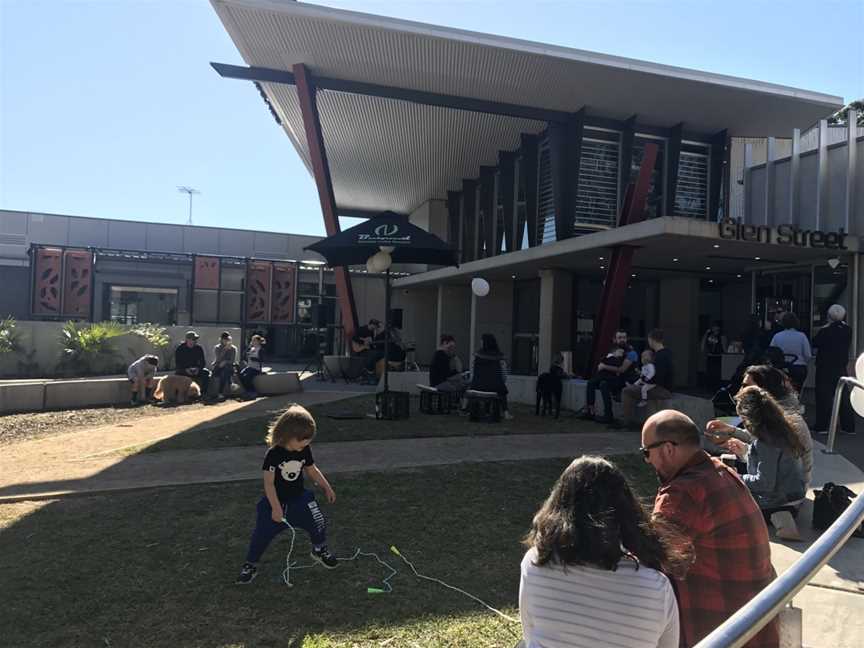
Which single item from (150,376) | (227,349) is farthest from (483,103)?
(150,376)

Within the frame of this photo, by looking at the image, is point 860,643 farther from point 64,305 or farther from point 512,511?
point 64,305

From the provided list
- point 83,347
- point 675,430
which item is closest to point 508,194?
point 83,347

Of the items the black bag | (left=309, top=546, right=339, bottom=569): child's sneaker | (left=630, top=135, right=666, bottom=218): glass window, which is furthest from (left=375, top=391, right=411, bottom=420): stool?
(left=630, top=135, right=666, bottom=218): glass window

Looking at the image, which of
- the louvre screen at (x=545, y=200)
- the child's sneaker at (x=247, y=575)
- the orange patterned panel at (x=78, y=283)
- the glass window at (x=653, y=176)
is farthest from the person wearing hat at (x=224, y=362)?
the orange patterned panel at (x=78, y=283)

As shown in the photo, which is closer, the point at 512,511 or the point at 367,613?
the point at 367,613

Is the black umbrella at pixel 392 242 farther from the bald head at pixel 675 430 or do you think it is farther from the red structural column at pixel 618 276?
the bald head at pixel 675 430

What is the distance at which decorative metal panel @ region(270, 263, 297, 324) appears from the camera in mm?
25812

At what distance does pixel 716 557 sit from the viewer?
2252 millimetres

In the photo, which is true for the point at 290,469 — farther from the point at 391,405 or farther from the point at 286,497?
the point at 391,405

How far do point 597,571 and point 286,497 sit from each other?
2.58 meters

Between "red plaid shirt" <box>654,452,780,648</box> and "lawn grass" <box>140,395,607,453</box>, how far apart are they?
20.3ft

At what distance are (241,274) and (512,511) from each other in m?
22.6

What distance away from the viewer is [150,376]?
12.1m

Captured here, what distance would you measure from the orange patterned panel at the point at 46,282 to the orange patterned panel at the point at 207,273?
15.8ft
